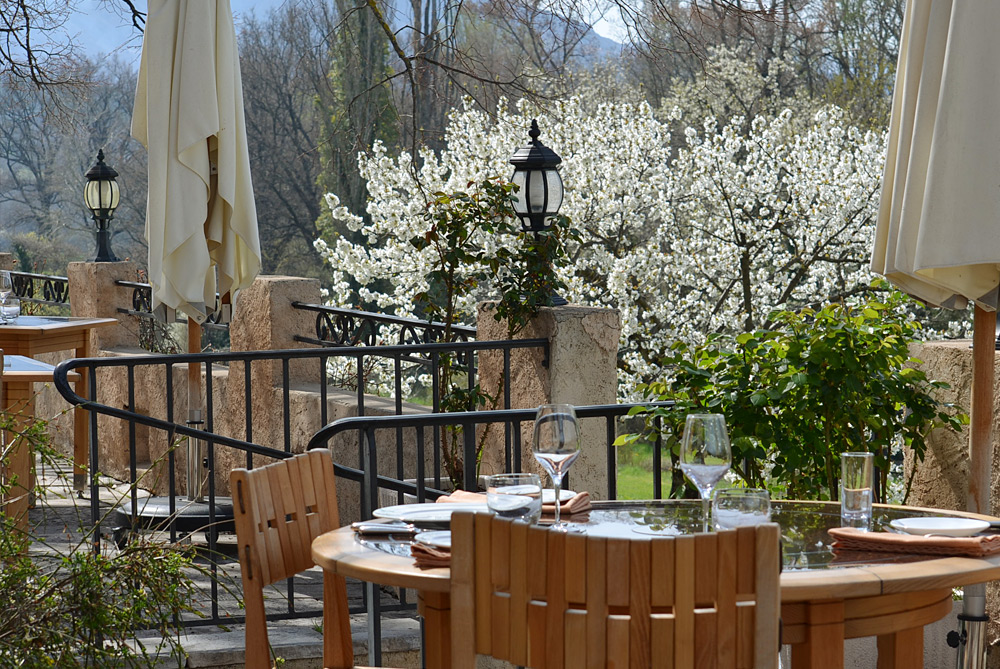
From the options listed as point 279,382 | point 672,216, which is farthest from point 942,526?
point 672,216

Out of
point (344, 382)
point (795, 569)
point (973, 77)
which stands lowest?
point (344, 382)

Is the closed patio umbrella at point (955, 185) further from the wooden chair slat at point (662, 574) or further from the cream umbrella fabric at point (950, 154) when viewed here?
the wooden chair slat at point (662, 574)

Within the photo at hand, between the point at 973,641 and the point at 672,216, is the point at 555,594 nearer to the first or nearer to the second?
the point at 973,641

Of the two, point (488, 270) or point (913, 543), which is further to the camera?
point (488, 270)

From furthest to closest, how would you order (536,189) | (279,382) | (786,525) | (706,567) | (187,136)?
1. (279,382)
2. (536,189)
3. (187,136)
4. (786,525)
5. (706,567)

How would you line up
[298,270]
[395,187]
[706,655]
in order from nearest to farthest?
1. [706,655]
2. [395,187]
3. [298,270]

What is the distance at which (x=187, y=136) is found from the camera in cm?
501

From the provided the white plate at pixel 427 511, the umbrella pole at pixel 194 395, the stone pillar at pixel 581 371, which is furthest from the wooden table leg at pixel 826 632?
the umbrella pole at pixel 194 395

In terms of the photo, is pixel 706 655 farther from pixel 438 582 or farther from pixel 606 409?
pixel 606 409

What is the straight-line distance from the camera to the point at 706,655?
1.72 m

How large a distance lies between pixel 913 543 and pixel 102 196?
888 cm

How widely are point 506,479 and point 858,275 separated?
35.4 ft

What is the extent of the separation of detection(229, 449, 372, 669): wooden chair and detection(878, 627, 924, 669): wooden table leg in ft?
4.26

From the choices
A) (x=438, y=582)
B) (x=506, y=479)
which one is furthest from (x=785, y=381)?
(x=438, y=582)
